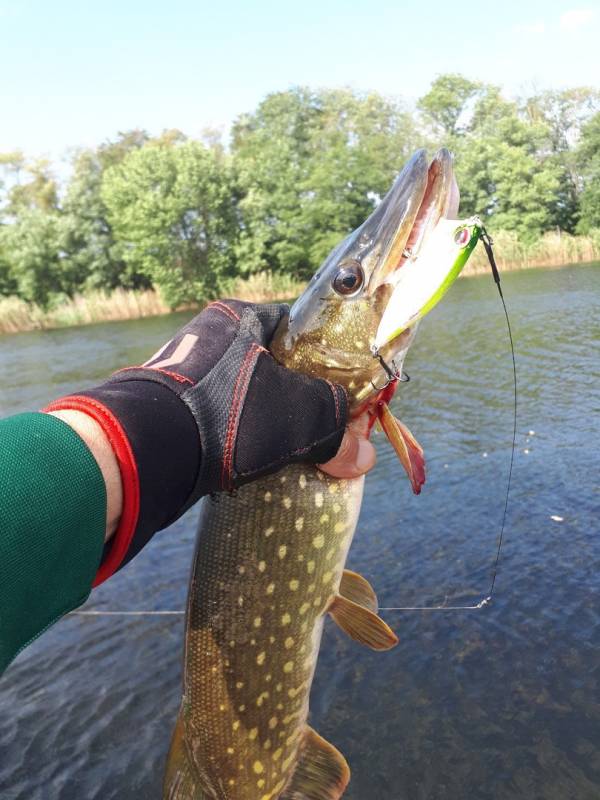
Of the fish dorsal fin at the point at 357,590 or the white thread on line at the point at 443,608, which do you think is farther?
the white thread on line at the point at 443,608

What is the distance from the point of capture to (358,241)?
2.11 m

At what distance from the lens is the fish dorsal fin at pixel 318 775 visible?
2.18 m

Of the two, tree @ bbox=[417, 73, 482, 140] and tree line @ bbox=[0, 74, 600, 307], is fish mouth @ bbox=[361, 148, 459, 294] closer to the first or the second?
tree line @ bbox=[0, 74, 600, 307]

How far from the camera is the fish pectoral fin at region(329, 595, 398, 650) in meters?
2.19

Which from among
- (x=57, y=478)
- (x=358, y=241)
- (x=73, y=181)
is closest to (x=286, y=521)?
(x=358, y=241)

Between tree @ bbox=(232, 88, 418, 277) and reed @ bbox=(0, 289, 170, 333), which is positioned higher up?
tree @ bbox=(232, 88, 418, 277)

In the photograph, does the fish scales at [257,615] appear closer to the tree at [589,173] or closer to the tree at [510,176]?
the tree at [510,176]

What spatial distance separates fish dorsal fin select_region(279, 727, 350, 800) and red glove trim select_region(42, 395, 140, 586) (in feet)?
4.42

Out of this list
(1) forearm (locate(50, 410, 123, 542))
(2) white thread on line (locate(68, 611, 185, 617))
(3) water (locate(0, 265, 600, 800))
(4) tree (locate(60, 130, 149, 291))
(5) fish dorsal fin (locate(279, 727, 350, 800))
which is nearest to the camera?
(1) forearm (locate(50, 410, 123, 542))

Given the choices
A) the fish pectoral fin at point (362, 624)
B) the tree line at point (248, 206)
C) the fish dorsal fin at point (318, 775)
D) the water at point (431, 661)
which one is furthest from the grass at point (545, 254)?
the fish dorsal fin at point (318, 775)

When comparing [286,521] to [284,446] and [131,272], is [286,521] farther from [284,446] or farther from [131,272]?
[131,272]

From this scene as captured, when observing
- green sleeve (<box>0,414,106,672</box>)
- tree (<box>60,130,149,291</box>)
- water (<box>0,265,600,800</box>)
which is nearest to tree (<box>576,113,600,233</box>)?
tree (<box>60,130,149,291</box>)

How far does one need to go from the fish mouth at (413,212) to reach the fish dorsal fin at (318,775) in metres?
1.52

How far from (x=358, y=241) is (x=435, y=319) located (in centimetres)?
1441
